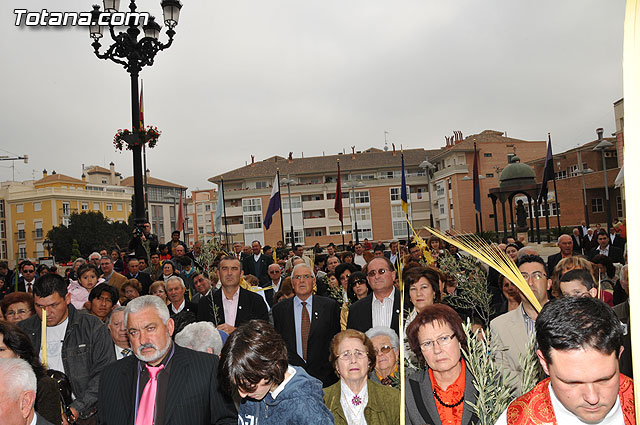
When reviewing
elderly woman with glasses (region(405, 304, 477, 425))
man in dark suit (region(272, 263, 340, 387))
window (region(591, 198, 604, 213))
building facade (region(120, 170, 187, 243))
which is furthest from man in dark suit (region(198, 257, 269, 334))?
building facade (region(120, 170, 187, 243))

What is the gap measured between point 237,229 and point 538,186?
48359 millimetres

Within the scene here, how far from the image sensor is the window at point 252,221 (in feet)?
223

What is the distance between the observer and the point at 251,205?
68000 mm

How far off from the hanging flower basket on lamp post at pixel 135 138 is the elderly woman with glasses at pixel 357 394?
8.73 meters

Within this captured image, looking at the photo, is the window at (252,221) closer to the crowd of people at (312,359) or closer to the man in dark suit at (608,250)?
the man in dark suit at (608,250)

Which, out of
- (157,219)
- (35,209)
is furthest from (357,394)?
(157,219)

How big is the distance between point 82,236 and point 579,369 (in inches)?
2663

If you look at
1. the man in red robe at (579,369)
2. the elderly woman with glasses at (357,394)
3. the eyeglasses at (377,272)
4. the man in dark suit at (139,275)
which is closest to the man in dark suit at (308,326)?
the eyeglasses at (377,272)

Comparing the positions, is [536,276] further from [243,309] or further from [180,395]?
[243,309]

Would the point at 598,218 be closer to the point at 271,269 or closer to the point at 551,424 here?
the point at 271,269

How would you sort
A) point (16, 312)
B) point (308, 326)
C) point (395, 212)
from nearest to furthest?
point (16, 312) → point (308, 326) → point (395, 212)

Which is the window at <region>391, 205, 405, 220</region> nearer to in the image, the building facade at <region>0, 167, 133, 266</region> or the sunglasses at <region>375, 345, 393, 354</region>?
the building facade at <region>0, 167, 133, 266</region>

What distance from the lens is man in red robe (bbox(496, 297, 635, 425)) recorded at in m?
1.59

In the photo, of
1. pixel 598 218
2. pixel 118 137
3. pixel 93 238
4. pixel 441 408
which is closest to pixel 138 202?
pixel 118 137
